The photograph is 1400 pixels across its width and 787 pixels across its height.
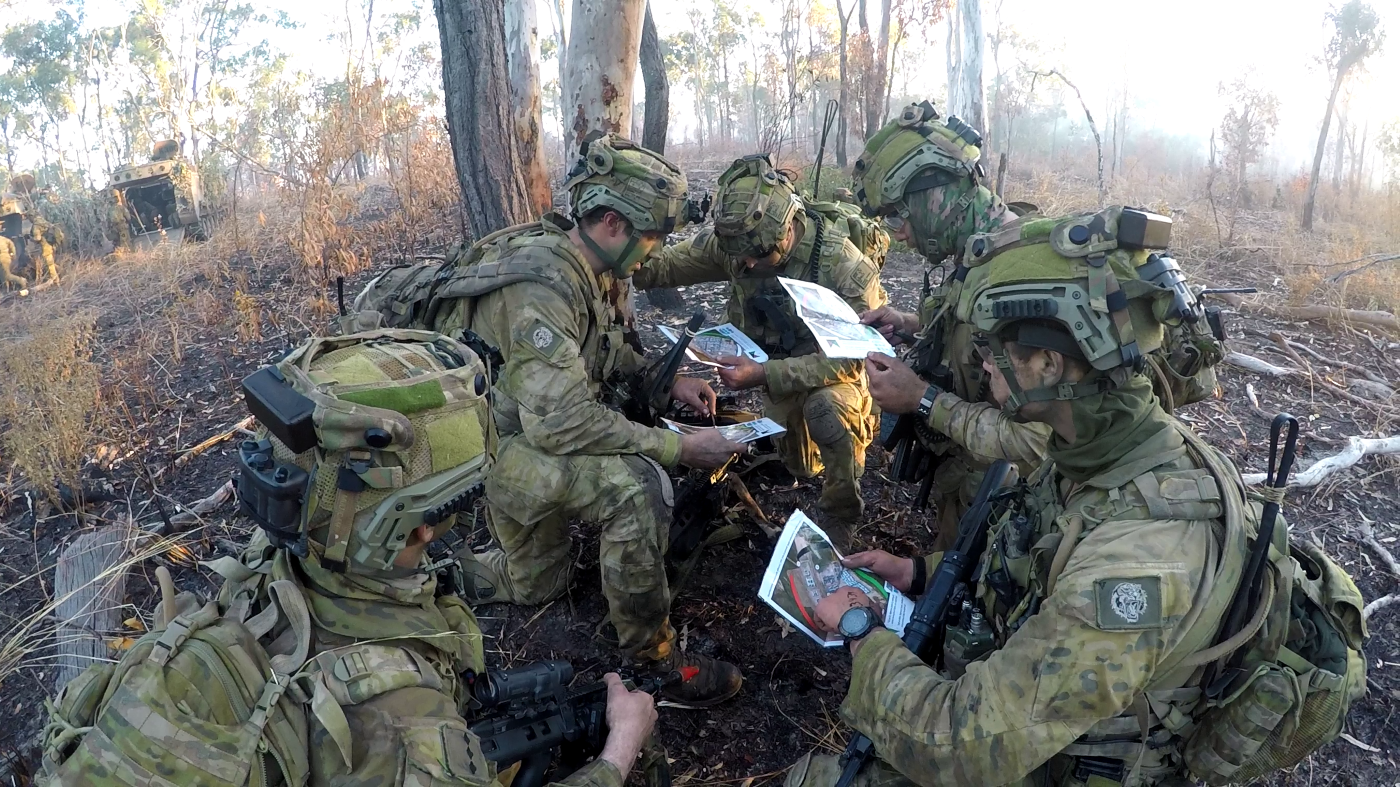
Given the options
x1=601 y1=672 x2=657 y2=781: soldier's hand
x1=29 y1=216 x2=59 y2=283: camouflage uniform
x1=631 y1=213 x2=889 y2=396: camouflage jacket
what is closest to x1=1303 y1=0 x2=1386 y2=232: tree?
x1=631 y1=213 x2=889 y2=396: camouflage jacket

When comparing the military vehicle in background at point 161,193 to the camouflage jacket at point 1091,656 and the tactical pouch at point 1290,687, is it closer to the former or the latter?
the camouflage jacket at point 1091,656

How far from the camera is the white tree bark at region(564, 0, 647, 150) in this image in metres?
5.29

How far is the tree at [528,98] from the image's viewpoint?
561 centimetres

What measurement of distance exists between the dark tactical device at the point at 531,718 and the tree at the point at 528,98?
13.4ft

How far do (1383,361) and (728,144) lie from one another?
25.9 m

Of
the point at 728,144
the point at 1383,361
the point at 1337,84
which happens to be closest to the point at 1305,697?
the point at 1383,361

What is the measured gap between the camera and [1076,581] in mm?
1866

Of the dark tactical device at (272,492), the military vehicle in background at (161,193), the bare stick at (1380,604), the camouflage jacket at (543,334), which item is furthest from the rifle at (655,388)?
the military vehicle in background at (161,193)

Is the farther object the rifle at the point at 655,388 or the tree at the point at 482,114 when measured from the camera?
the tree at the point at 482,114

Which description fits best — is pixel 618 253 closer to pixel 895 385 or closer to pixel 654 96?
pixel 895 385

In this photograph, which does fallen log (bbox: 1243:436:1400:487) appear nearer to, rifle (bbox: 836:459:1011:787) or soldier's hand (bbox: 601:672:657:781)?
rifle (bbox: 836:459:1011:787)

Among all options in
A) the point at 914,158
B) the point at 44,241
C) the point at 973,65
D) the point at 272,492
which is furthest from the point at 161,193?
the point at 272,492

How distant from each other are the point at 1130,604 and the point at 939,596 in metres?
0.73

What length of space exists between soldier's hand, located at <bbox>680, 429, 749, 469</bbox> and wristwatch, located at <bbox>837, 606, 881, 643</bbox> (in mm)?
1421
